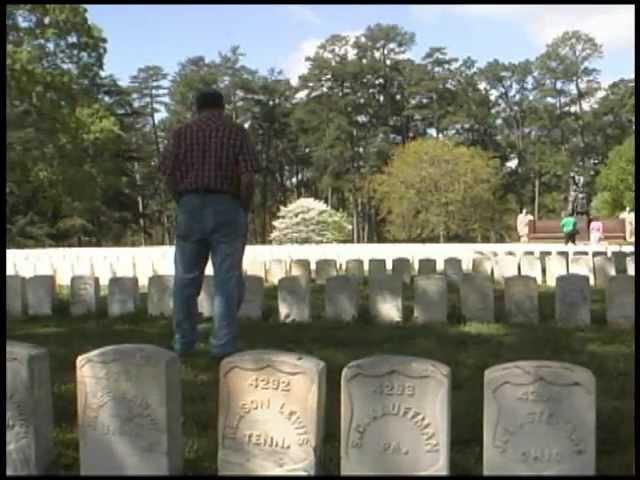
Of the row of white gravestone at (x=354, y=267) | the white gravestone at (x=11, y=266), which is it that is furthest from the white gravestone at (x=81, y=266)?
the white gravestone at (x=11, y=266)

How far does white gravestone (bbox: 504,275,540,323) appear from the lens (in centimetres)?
868

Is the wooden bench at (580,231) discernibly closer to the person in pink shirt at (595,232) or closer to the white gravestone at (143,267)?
the person in pink shirt at (595,232)

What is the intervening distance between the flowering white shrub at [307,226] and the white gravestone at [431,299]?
21.9 metres

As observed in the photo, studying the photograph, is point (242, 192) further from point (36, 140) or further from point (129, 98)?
point (129, 98)

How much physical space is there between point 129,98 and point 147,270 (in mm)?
37647

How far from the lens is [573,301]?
845 cm

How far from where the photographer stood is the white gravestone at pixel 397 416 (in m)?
3.69

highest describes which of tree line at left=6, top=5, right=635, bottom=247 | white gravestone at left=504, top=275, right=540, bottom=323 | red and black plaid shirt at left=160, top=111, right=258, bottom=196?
tree line at left=6, top=5, right=635, bottom=247

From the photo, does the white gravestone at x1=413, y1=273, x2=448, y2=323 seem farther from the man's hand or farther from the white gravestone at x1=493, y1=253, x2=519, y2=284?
the white gravestone at x1=493, y1=253, x2=519, y2=284

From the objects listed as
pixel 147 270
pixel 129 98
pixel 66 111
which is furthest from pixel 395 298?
pixel 129 98

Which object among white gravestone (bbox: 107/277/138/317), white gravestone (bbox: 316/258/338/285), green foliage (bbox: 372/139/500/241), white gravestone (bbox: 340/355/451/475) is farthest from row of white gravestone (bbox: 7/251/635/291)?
green foliage (bbox: 372/139/500/241)

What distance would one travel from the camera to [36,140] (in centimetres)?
2580

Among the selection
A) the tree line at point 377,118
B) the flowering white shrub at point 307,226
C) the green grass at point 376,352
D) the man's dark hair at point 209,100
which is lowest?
the green grass at point 376,352

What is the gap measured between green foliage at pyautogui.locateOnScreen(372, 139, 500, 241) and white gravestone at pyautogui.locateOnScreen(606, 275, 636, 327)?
31.5m
